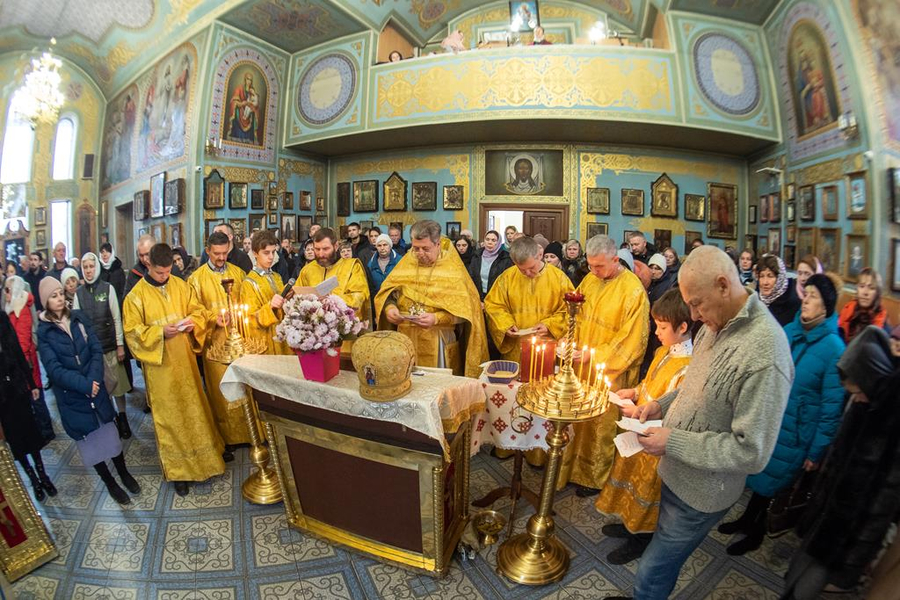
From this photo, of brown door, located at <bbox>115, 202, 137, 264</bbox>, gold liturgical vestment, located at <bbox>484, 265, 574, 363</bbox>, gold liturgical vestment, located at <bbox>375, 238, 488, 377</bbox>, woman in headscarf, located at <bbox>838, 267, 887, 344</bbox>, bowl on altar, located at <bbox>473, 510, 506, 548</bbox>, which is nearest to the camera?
woman in headscarf, located at <bbox>838, 267, 887, 344</bbox>

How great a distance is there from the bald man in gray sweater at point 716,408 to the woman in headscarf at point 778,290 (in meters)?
2.37

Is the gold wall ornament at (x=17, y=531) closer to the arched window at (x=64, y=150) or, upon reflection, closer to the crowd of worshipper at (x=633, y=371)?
the crowd of worshipper at (x=633, y=371)

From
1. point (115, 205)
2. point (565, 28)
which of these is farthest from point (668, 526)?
point (565, 28)

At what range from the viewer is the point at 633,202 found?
10453mm

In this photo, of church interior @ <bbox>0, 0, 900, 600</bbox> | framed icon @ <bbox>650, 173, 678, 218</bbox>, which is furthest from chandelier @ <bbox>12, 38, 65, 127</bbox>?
framed icon @ <bbox>650, 173, 678, 218</bbox>

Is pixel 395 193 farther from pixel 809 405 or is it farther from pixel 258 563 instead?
pixel 809 405

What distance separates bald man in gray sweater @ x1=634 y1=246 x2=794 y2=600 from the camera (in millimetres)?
1486

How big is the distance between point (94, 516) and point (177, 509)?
1.93ft

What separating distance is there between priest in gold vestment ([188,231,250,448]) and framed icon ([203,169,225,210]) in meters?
5.24

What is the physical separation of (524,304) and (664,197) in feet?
26.4

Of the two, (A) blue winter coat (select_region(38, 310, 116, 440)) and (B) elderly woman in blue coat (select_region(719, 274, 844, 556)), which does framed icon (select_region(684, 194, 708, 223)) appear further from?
(A) blue winter coat (select_region(38, 310, 116, 440))

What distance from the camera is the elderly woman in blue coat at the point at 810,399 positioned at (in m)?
2.66

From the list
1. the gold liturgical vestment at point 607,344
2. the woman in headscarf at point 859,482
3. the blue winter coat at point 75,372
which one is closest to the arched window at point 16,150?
the blue winter coat at point 75,372

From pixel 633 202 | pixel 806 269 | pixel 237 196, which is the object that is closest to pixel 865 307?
pixel 806 269
